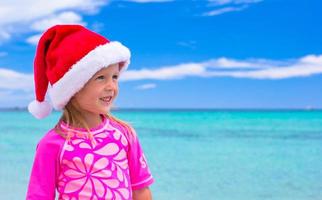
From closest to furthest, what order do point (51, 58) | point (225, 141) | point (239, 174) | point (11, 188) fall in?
1. point (51, 58)
2. point (11, 188)
3. point (239, 174)
4. point (225, 141)

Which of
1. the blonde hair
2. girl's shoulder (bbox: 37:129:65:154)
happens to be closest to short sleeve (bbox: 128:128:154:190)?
the blonde hair

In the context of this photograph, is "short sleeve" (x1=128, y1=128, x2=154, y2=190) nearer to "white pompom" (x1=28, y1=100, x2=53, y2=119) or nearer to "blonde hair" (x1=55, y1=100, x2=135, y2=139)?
"blonde hair" (x1=55, y1=100, x2=135, y2=139)

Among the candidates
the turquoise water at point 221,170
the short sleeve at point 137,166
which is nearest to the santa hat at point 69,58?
the short sleeve at point 137,166

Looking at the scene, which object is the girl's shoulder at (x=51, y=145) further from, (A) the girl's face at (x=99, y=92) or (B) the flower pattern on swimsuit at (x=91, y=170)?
(A) the girl's face at (x=99, y=92)

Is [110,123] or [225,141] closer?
[110,123]

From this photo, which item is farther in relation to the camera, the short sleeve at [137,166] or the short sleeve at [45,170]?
the short sleeve at [137,166]

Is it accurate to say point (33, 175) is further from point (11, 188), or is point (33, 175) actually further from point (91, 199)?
point (11, 188)

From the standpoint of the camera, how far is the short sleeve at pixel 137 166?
7.57ft

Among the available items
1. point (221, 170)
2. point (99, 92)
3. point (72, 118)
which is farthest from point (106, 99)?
point (221, 170)

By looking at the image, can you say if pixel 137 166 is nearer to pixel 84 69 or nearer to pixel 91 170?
pixel 91 170

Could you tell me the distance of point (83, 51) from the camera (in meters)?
2.18

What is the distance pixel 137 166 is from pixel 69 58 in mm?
469

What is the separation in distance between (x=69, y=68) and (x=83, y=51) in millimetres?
74

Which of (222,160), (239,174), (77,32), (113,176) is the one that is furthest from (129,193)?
(222,160)
